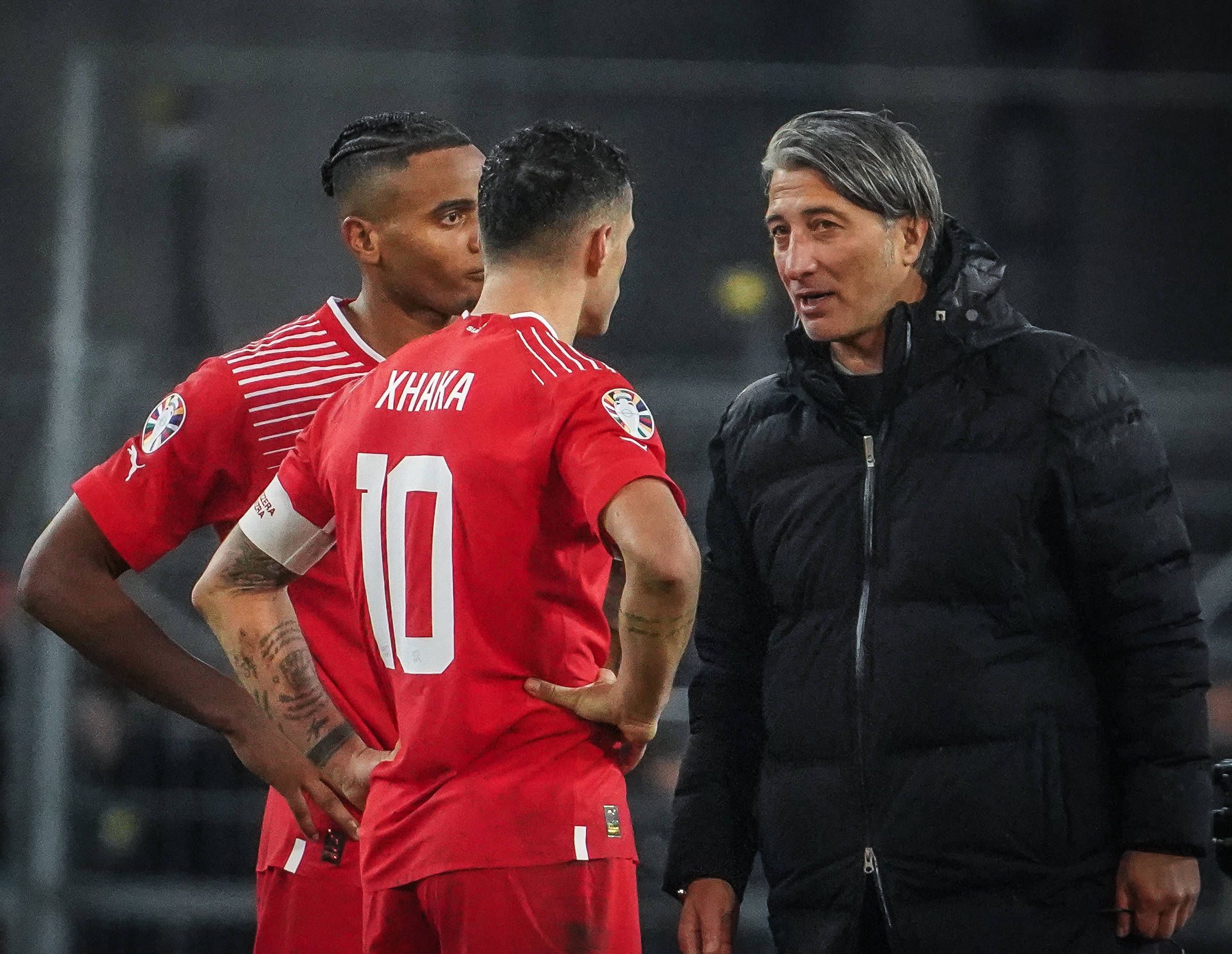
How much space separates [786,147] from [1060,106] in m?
4.98

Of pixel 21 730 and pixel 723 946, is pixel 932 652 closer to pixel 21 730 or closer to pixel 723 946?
pixel 723 946

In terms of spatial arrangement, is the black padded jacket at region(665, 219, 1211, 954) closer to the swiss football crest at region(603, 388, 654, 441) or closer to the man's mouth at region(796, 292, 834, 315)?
the man's mouth at region(796, 292, 834, 315)

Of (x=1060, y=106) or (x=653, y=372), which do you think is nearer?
(x=653, y=372)

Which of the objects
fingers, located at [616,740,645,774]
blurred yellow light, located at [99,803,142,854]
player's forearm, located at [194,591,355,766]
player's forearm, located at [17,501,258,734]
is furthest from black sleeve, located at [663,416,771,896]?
blurred yellow light, located at [99,803,142,854]

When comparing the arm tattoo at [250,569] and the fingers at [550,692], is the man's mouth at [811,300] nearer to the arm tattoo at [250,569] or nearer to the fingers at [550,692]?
the fingers at [550,692]

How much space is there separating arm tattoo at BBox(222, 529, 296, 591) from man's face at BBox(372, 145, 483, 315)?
467mm

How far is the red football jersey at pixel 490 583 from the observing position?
4.99ft

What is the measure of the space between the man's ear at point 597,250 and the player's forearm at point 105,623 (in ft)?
2.26

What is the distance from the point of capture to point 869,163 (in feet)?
5.83

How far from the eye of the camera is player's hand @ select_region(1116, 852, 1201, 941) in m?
1.54

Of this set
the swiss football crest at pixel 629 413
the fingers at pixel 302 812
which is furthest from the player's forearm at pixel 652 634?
the fingers at pixel 302 812

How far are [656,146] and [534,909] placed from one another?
16.8 ft

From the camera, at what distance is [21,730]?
4105 mm

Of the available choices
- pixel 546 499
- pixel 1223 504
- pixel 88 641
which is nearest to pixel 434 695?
pixel 546 499
